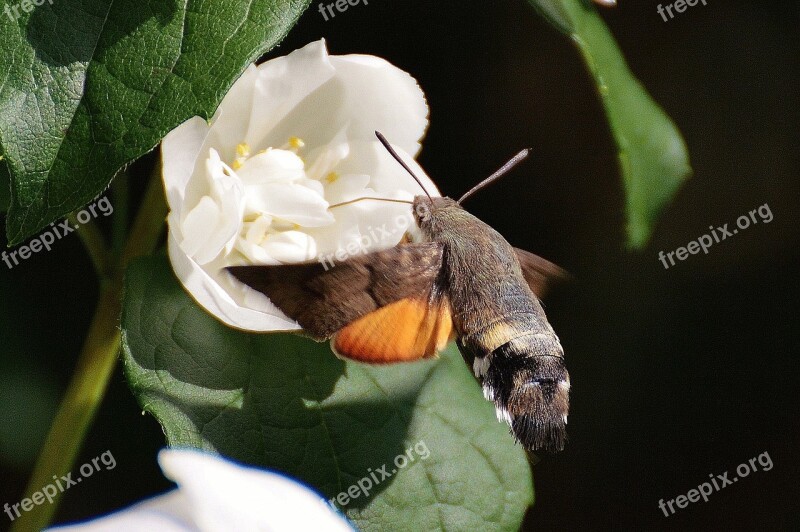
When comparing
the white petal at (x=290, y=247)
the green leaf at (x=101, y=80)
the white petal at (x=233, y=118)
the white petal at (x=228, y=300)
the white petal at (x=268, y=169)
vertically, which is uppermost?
the green leaf at (x=101, y=80)

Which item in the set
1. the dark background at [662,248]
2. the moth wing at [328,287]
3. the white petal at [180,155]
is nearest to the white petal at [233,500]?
the moth wing at [328,287]

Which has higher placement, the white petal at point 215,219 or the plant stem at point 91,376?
the white petal at point 215,219

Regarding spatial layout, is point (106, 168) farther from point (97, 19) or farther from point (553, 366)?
point (553, 366)

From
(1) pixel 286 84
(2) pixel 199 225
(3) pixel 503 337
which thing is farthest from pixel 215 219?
(3) pixel 503 337

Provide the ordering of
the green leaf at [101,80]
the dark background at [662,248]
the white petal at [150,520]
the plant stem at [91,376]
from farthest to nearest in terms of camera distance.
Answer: the dark background at [662,248] → the plant stem at [91,376] → the green leaf at [101,80] → the white petal at [150,520]

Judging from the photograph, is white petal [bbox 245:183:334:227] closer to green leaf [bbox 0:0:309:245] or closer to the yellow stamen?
the yellow stamen

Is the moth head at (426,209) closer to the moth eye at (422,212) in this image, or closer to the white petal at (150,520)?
the moth eye at (422,212)
